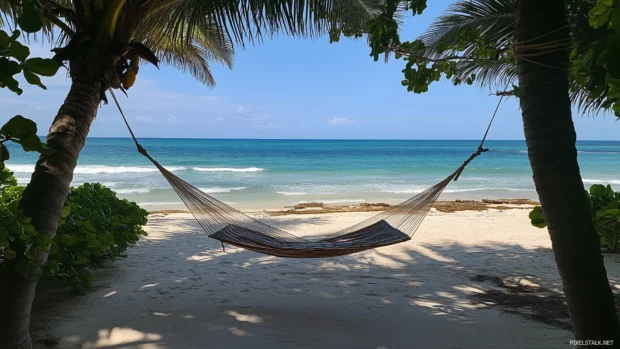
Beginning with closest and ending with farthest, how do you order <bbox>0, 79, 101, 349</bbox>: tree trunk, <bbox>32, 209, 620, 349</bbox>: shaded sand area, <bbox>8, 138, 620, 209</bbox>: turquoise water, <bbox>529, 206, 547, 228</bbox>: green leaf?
<bbox>529, 206, 547, 228</bbox>: green leaf
<bbox>0, 79, 101, 349</bbox>: tree trunk
<bbox>32, 209, 620, 349</bbox>: shaded sand area
<bbox>8, 138, 620, 209</bbox>: turquoise water

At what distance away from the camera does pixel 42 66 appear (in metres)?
0.58

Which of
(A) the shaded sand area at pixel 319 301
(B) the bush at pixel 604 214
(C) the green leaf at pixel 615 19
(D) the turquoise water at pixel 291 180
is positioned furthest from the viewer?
(D) the turquoise water at pixel 291 180

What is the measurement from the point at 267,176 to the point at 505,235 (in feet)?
31.3

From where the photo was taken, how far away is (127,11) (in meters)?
1.80

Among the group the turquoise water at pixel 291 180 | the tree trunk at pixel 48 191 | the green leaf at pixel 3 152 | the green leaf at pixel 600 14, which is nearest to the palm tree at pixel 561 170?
the green leaf at pixel 600 14

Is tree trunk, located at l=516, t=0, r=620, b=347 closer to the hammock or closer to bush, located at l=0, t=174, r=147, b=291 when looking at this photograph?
the hammock

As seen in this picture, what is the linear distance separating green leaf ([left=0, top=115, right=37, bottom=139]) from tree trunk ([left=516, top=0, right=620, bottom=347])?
0.98 m

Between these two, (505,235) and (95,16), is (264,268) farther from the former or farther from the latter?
(505,235)

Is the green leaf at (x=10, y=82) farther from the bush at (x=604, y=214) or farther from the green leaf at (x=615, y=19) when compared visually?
the bush at (x=604, y=214)

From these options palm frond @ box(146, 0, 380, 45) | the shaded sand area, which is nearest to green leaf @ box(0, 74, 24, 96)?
the shaded sand area

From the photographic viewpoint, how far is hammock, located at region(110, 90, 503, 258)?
6.38ft

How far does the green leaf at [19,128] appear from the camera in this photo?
57cm

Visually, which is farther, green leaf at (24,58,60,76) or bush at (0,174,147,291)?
bush at (0,174,147,291)

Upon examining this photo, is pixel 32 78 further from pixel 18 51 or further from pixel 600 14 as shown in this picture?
pixel 600 14
